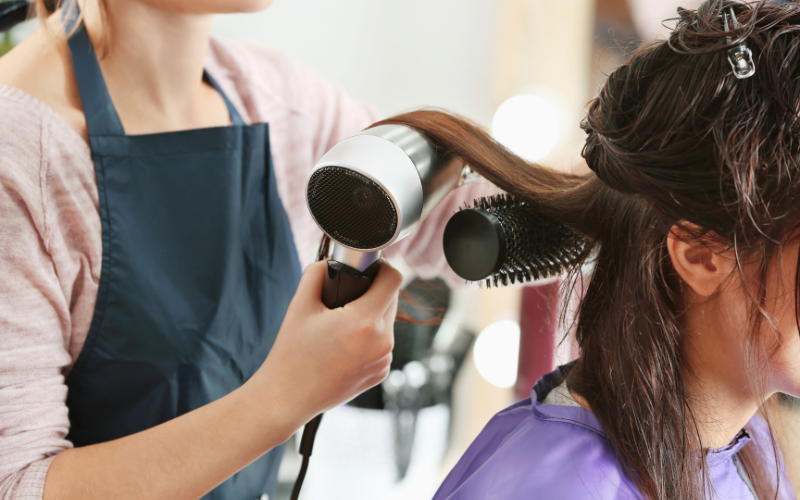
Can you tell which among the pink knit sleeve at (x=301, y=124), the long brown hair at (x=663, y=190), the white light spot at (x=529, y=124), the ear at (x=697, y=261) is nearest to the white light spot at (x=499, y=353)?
the white light spot at (x=529, y=124)

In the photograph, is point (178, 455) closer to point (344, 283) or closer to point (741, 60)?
point (344, 283)

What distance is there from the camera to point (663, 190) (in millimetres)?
525

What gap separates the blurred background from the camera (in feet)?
4.82

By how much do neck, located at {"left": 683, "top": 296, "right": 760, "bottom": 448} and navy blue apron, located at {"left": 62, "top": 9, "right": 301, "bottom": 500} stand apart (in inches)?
20.8

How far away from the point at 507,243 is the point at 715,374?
0.85 feet

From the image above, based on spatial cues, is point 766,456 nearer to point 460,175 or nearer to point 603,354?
point 603,354

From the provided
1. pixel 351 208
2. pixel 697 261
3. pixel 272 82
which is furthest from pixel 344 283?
pixel 272 82

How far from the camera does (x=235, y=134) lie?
2.65 ft

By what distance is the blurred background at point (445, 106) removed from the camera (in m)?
1.47

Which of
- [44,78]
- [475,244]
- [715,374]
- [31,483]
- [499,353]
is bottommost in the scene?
[499,353]

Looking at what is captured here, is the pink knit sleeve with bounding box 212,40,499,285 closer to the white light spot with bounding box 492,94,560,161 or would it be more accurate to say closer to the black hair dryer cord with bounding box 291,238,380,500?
the black hair dryer cord with bounding box 291,238,380,500

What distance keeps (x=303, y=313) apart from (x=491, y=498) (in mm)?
257

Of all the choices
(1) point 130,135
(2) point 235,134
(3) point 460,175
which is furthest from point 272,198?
(3) point 460,175

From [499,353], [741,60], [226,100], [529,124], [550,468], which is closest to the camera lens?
[741,60]
